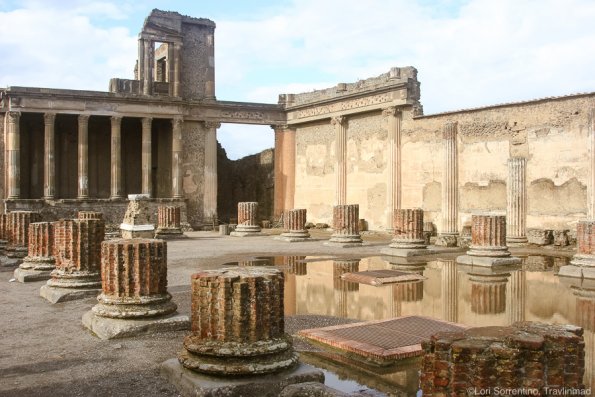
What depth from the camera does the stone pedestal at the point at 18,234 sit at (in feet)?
43.8

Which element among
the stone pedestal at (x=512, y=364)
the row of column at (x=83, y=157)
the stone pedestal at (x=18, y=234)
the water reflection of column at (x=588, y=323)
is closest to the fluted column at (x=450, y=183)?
the water reflection of column at (x=588, y=323)

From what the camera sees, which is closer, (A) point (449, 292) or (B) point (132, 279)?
(B) point (132, 279)

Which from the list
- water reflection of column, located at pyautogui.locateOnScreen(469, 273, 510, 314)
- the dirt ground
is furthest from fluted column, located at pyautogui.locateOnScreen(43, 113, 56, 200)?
water reflection of column, located at pyautogui.locateOnScreen(469, 273, 510, 314)

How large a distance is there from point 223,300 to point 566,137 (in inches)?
577

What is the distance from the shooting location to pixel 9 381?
5070 millimetres

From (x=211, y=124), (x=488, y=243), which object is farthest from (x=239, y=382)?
(x=211, y=124)

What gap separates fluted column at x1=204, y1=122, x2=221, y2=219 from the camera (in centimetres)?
2572

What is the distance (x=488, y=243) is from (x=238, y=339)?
9882 millimetres

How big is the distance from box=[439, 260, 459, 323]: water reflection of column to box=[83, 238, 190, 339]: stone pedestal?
349cm

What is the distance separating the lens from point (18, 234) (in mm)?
13453

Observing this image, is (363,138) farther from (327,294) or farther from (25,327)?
(25,327)

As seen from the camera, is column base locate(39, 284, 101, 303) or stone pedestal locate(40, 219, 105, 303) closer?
column base locate(39, 284, 101, 303)

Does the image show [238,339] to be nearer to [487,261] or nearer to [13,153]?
[487,261]

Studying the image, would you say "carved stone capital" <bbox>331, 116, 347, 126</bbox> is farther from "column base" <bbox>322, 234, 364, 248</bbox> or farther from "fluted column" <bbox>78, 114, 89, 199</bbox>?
"fluted column" <bbox>78, 114, 89, 199</bbox>
